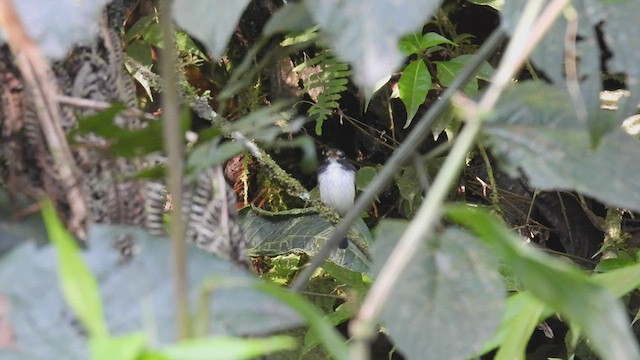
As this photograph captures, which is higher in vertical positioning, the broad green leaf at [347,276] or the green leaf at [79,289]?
the green leaf at [79,289]

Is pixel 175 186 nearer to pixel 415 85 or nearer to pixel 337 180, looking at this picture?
pixel 415 85

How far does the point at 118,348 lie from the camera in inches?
10.3

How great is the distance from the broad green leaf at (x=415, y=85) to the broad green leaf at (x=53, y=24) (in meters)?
1.21

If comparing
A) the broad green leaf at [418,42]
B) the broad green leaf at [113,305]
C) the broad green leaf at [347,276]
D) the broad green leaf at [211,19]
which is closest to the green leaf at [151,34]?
the broad green leaf at [418,42]

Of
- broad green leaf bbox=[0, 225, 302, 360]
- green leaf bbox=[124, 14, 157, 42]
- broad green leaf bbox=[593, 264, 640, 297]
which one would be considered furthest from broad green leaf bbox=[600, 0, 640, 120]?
green leaf bbox=[124, 14, 157, 42]

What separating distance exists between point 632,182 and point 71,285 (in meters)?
0.31

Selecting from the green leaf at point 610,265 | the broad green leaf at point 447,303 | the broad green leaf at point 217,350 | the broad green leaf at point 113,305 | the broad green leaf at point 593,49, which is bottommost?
the green leaf at point 610,265

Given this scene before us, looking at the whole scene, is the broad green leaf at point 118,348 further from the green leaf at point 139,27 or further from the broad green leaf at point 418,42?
the green leaf at point 139,27

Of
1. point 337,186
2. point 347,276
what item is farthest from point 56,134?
point 337,186

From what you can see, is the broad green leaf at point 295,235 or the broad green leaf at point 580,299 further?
the broad green leaf at point 295,235

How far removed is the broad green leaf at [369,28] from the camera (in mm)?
383

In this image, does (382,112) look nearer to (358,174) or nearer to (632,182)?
(358,174)

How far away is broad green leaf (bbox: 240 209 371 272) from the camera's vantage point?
1721 mm

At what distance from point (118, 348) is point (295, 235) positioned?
1506mm
